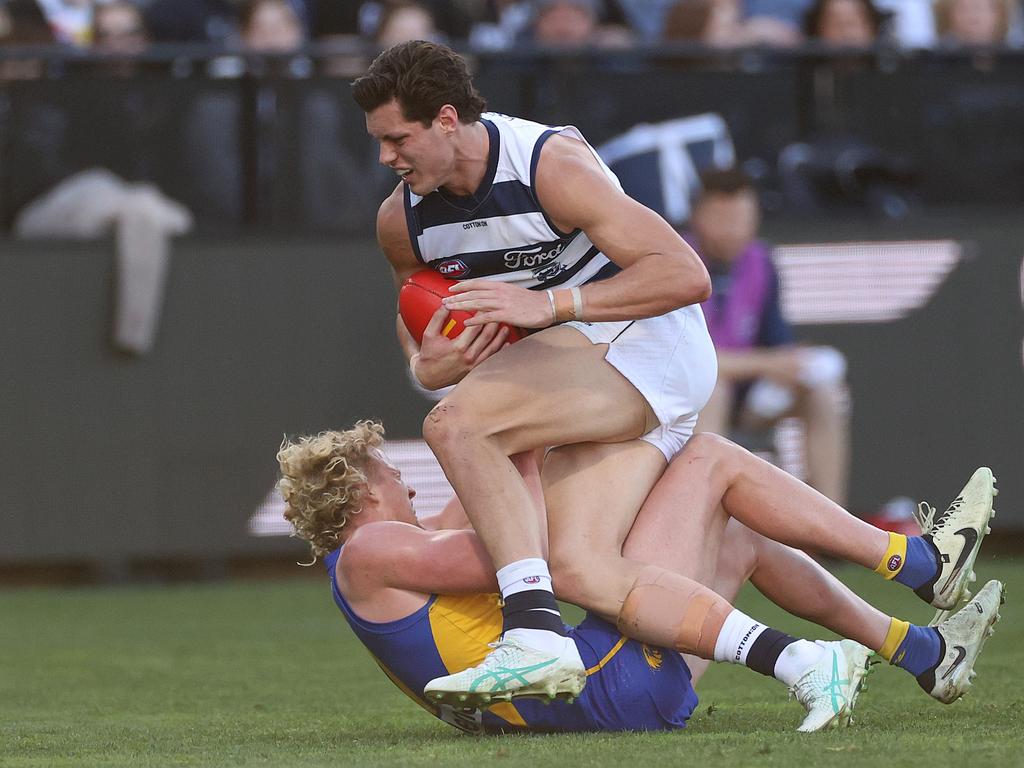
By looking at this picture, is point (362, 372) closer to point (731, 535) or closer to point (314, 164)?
point (314, 164)

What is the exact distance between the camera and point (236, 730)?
4602 mm

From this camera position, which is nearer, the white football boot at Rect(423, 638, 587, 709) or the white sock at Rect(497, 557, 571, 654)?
the white football boot at Rect(423, 638, 587, 709)

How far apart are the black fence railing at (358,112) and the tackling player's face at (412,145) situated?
430 cm

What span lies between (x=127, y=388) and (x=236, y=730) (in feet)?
14.5

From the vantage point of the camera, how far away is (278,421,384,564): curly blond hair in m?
4.36

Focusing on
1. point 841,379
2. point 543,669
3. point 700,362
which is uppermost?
point 700,362

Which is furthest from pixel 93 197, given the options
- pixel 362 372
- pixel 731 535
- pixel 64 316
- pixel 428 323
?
pixel 731 535

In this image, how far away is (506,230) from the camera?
464 centimetres

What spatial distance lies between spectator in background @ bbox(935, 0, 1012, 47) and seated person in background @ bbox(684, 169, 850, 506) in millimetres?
1864

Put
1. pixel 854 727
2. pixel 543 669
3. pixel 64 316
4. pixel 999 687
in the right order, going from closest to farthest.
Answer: pixel 543 669 → pixel 854 727 → pixel 999 687 → pixel 64 316

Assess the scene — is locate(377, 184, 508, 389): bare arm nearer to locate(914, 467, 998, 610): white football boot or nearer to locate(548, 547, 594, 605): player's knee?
locate(548, 547, 594, 605): player's knee

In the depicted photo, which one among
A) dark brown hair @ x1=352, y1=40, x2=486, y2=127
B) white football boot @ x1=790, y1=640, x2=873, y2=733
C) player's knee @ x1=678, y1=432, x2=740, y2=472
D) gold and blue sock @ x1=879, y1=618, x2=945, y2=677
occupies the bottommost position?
gold and blue sock @ x1=879, y1=618, x2=945, y2=677

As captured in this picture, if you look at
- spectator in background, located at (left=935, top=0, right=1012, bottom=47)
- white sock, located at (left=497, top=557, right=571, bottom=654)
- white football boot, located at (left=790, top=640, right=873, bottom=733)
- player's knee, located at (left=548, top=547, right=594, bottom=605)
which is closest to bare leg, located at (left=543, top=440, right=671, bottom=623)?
player's knee, located at (left=548, top=547, right=594, bottom=605)

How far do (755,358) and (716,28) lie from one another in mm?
1999
